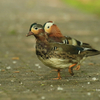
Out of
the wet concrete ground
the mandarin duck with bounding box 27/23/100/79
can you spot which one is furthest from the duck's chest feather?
the wet concrete ground

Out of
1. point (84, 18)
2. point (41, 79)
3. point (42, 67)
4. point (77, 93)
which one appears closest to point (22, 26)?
point (84, 18)

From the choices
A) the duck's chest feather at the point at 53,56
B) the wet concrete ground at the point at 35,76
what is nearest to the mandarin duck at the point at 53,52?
the duck's chest feather at the point at 53,56

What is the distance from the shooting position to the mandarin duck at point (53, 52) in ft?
21.4

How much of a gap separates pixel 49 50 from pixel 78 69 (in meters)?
1.53

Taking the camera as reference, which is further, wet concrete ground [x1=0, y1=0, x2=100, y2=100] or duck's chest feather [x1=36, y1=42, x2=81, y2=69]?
duck's chest feather [x1=36, y1=42, x2=81, y2=69]

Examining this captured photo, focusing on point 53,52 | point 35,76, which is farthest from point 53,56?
point 35,76

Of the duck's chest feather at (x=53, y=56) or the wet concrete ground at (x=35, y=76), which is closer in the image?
the wet concrete ground at (x=35, y=76)

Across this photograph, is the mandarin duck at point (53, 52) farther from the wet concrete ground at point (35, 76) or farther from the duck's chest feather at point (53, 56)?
the wet concrete ground at point (35, 76)

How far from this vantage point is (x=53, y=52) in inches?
257

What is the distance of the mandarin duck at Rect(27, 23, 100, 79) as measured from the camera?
651cm

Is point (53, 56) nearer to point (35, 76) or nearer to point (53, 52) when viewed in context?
point (53, 52)

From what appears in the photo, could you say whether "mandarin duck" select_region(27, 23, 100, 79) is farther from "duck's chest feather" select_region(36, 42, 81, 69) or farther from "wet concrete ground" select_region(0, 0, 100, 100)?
"wet concrete ground" select_region(0, 0, 100, 100)

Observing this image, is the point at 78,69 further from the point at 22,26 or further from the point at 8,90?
the point at 22,26

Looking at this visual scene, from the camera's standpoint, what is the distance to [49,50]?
6562 millimetres
